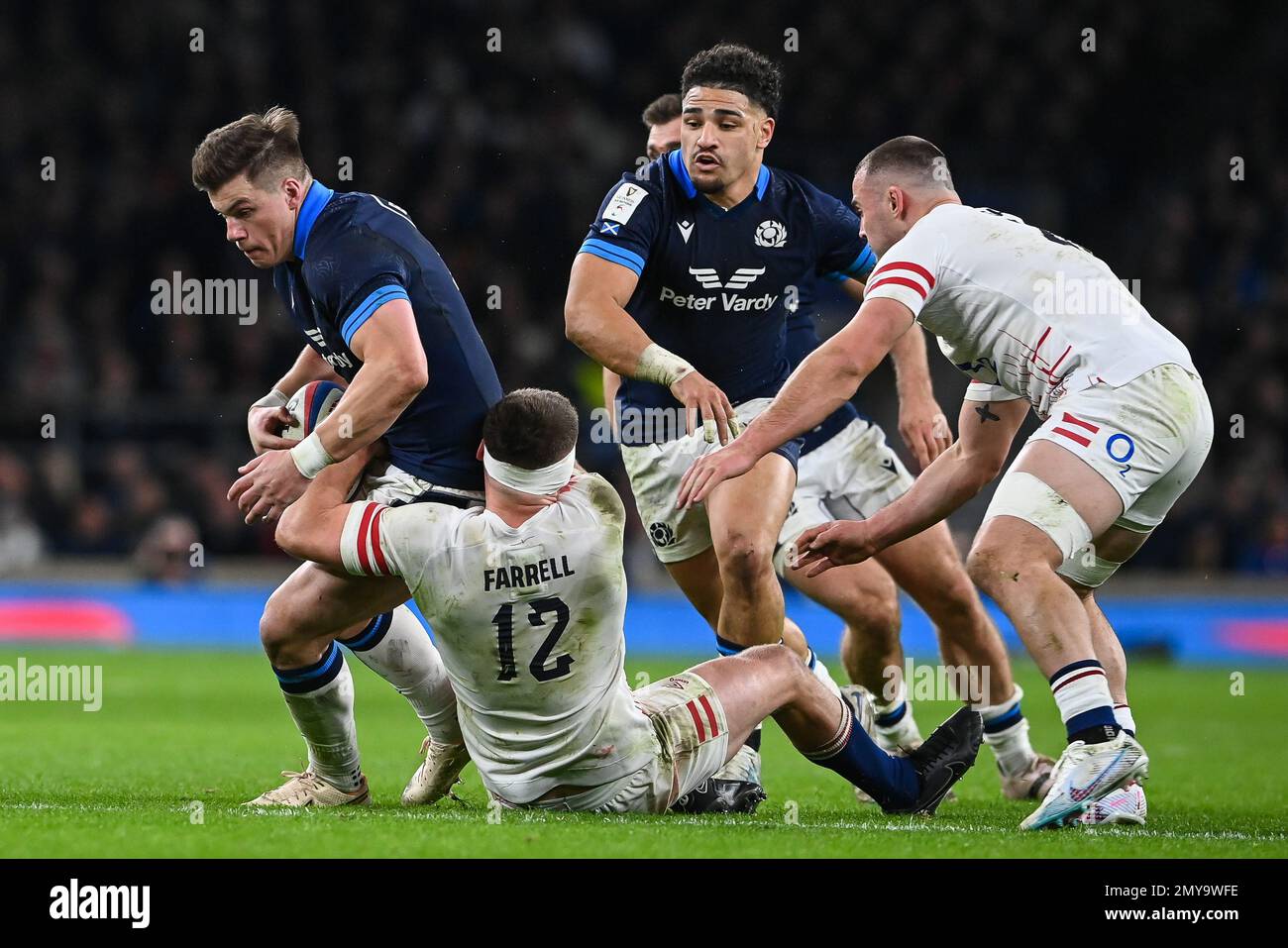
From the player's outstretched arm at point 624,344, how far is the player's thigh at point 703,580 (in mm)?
774

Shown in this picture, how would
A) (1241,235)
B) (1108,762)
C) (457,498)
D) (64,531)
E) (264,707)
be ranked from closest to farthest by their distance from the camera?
(1108,762), (457,498), (264,707), (64,531), (1241,235)

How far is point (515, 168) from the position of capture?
60.2 feet

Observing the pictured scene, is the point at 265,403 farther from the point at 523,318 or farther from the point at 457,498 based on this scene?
the point at 523,318

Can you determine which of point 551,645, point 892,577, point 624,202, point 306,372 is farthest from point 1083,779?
point 306,372

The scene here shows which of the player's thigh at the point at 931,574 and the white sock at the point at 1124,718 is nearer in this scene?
the white sock at the point at 1124,718

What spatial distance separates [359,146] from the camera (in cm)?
1844

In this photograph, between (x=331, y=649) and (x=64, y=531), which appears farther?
(x=64, y=531)

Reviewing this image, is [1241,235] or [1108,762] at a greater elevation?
[1241,235]

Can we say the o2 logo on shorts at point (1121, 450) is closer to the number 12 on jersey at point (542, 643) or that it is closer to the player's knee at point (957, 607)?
the player's knee at point (957, 607)

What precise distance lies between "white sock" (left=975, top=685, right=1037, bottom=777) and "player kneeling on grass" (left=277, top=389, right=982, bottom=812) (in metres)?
1.38

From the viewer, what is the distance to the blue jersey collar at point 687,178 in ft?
21.5

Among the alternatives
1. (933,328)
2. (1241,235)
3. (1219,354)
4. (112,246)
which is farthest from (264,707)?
(1241,235)

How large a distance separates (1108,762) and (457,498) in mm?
2268
